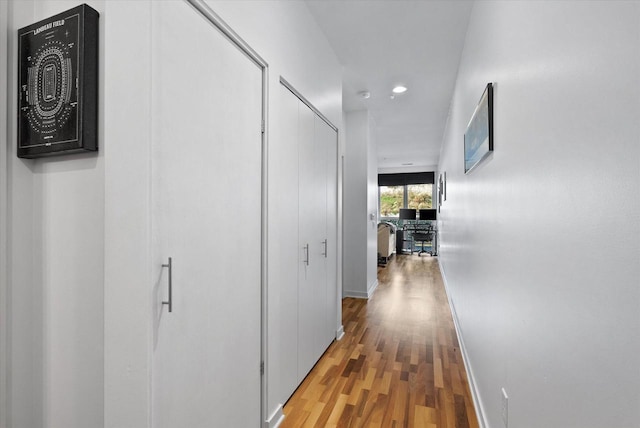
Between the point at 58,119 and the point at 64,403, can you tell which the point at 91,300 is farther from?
the point at 58,119

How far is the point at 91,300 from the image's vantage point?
1043mm

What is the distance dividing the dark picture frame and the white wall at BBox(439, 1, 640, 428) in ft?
0.26

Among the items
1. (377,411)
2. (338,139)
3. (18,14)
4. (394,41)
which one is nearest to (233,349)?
(377,411)

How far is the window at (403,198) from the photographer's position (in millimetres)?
10289

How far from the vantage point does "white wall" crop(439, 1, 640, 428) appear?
0.56 meters

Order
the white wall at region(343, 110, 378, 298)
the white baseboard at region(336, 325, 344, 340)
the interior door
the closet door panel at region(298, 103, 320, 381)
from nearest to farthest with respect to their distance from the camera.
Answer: the closet door panel at region(298, 103, 320, 381) < the interior door < the white baseboard at region(336, 325, 344, 340) < the white wall at region(343, 110, 378, 298)

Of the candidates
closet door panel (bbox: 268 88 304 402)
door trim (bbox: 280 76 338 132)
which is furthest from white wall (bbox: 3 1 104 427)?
door trim (bbox: 280 76 338 132)

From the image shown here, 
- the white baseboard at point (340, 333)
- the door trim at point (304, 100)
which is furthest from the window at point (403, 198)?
the door trim at point (304, 100)

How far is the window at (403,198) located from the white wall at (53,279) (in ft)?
33.3

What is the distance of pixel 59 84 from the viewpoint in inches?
40.0

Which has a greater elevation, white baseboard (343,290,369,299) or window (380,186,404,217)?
window (380,186,404,217)

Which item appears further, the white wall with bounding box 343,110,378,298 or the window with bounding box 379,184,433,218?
the window with bounding box 379,184,433,218

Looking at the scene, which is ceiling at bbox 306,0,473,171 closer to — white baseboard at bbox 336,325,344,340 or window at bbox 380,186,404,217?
white baseboard at bbox 336,325,344,340

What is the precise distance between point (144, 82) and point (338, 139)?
7.60 feet
